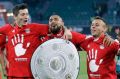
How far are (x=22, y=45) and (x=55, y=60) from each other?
59 centimetres

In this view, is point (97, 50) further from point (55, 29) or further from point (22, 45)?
point (22, 45)

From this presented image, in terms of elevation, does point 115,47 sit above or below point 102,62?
above

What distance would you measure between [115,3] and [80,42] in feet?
84.9

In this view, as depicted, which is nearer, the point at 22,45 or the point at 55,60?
the point at 55,60

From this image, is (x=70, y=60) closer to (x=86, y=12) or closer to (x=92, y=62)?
(x=92, y=62)

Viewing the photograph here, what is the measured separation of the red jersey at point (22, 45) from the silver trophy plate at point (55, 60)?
0.88 feet

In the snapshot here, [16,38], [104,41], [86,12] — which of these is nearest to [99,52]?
[104,41]

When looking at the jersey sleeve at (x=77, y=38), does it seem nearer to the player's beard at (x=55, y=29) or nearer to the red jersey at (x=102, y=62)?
the red jersey at (x=102, y=62)

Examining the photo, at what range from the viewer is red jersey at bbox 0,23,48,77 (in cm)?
619

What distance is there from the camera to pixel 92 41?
6.76 m

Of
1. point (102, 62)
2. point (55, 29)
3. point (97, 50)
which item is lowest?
point (102, 62)

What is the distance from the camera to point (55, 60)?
234 inches

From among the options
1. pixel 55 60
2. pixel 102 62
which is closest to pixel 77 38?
pixel 102 62

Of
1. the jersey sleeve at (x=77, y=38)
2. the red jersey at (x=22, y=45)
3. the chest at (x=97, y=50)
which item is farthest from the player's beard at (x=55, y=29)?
the chest at (x=97, y=50)
